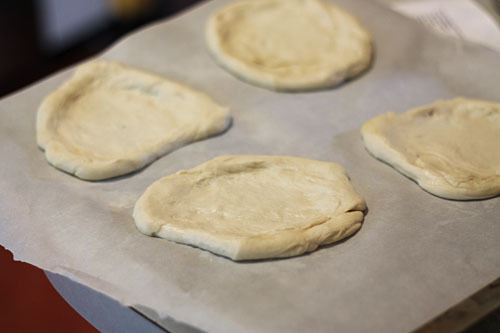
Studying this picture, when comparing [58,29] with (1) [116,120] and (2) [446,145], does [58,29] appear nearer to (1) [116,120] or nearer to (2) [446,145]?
(1) [116,120]

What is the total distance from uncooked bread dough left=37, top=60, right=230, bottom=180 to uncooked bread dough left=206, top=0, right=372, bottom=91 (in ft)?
0.79

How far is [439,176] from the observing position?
5.24 feet

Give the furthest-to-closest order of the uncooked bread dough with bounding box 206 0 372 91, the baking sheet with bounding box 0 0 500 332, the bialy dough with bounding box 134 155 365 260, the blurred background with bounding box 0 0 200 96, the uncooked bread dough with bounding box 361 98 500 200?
1. the blurred background with bounding box 0 0 200 96
2. the uncooked bread dough with bounding box 206 0 372 91
3. the uncooked bread dough with bounding box 361 98 500 200
4. the bialy dough with bounding box 134 155 365 260
5. the baking sheet with bounding box 0 0 500 332

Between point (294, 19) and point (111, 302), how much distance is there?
1.32m

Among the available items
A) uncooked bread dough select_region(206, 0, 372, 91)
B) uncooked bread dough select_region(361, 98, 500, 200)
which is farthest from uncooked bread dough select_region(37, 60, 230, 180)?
uncooked bread dough select_region(361, 98, 500, 200)

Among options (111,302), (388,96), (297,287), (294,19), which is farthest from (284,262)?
(294,19)

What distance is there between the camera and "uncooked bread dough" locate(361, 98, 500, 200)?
158 centimetres

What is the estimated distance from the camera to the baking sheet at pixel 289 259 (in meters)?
1.28

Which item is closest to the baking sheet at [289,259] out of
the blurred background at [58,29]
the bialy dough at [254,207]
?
the bialy dough at [254,207]

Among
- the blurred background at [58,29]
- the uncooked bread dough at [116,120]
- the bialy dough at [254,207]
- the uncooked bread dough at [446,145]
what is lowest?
the blurred background at [58,29]

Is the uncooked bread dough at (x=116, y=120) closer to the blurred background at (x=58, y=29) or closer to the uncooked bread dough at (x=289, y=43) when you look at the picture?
the uncooked bread dough at (x=289, y=43)

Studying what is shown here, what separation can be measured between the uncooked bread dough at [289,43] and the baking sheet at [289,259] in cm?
5

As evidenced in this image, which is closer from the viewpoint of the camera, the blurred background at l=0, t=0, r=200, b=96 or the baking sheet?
the baking sheet

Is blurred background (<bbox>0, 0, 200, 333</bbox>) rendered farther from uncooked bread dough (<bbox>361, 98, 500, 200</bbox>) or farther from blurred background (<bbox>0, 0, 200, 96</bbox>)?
uncooked bread dough (<bbox>361, 98, 500, 200</bbox>)
